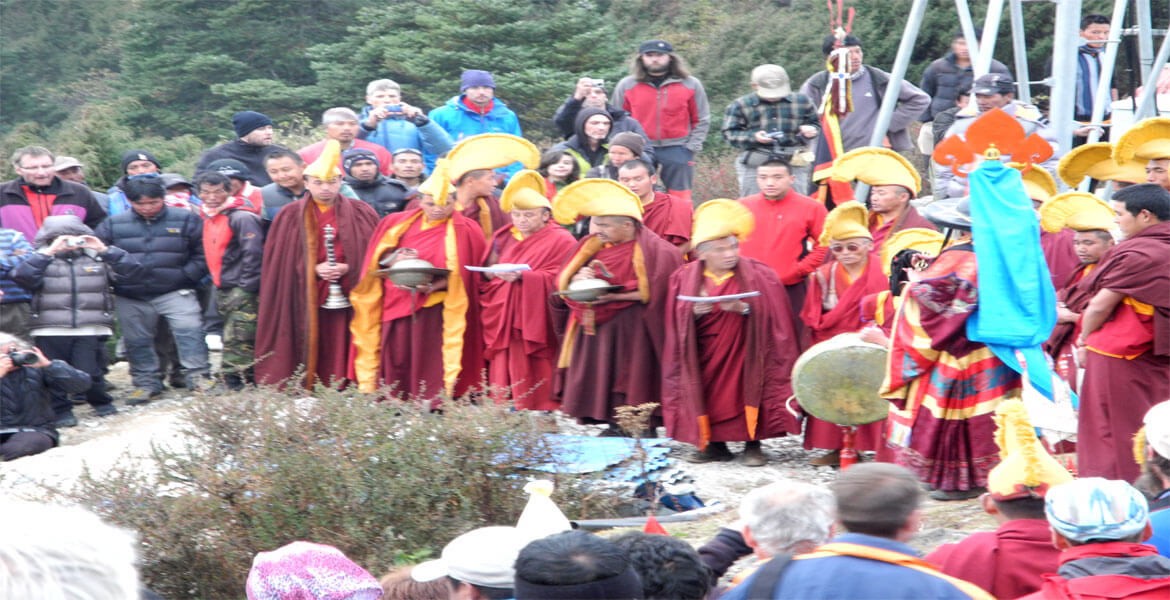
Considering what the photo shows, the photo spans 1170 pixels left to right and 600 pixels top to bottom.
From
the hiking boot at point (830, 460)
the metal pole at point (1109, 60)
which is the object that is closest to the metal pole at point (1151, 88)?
the metal pole at point (1109, 60)

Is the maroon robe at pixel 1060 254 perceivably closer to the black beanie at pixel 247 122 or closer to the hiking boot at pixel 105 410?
the black beanie at pixel 247 122

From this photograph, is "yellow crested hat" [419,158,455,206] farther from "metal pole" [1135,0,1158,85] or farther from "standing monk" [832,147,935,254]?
"metal pole" [1135,0,1158,85]

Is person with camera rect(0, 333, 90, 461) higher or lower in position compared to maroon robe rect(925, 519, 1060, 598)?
lower

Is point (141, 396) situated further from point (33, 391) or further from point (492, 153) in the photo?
point (492, 153)

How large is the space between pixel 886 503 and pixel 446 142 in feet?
28.4

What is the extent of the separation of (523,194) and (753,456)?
2.14 metres

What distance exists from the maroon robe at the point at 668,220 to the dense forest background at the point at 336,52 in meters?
8.72

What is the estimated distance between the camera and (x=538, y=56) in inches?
739

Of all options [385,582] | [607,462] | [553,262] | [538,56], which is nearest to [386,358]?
[553,262]

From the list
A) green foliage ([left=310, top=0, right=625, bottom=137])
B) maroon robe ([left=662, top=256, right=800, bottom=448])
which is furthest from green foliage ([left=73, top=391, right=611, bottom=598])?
green foliage ([left=310, top=0, right=625, bottom=137])

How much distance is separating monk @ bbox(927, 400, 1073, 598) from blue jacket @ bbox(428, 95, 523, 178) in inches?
330

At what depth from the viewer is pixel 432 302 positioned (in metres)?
9.26

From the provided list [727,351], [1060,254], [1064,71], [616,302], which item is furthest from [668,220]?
[1064,71]

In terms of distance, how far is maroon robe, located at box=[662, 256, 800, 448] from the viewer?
26.3 feet
